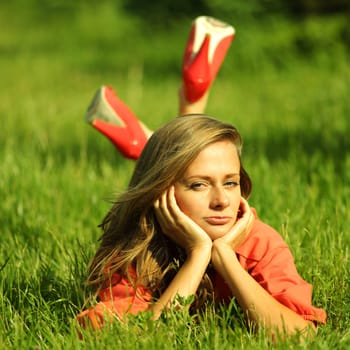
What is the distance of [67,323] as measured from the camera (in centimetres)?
284

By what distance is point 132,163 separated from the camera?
219 inches

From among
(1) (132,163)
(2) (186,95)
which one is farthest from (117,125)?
(1) (132,163)

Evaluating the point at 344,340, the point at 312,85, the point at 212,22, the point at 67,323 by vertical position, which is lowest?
the point at 312,85

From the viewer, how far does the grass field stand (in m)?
2.76

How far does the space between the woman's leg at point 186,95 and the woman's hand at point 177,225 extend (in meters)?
1.01

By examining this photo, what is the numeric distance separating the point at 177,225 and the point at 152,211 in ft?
0.58

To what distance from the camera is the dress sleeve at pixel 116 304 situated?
105 inches

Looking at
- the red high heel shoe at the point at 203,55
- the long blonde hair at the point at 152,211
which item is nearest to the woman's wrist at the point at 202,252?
the long blonde hair at the point at 152,211

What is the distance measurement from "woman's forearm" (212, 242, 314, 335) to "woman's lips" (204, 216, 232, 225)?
12 centimetres

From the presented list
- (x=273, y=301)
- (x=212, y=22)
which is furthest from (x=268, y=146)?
(x=273, y=301)

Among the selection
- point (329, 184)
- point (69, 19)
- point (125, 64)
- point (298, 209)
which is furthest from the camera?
point (69, 19)

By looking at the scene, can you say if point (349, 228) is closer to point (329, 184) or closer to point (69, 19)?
point (329, 184)

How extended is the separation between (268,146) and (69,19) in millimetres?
14471

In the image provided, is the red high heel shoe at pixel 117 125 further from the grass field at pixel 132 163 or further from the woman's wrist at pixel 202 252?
the woman's wrist at pixel 202 252
